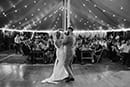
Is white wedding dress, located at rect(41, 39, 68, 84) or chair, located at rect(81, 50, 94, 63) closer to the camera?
white wedding dress, located at rect(41, 39, 68, 84)

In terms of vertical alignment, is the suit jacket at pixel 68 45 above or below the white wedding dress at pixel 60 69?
above

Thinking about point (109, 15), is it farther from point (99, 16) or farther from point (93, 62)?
point (93, 62)

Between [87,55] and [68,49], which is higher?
[68,49]

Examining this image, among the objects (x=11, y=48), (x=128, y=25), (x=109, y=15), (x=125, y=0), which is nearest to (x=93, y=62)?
(x=128, y=25)

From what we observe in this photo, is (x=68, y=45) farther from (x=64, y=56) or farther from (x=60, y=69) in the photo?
(x=60, y=69)

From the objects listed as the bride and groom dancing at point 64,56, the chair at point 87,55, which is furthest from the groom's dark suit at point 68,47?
the chair at point 87,55

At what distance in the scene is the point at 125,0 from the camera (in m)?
4.22

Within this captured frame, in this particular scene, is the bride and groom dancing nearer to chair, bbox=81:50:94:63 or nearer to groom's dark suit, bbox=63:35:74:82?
groom's dark suit, bbox=63:35:74:82

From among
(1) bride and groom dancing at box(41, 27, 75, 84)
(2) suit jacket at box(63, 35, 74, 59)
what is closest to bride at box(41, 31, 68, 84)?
(1) bride and groom dancing at box(41, 27, 75, 84)

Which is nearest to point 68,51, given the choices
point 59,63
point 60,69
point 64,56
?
point 64,56

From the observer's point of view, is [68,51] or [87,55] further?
[87,55]

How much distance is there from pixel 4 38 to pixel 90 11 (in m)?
10.9

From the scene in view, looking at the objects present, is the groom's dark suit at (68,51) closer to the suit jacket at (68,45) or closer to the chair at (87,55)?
the suit jacket at (68,45)

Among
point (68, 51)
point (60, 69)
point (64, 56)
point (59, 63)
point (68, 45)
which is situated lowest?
point (60, 69)
